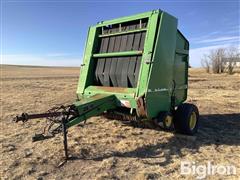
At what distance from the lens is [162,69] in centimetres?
529

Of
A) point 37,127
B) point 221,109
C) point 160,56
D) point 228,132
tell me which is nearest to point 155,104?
point 160,56

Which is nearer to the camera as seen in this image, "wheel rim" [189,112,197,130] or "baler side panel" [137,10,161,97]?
"baler side panel" [137,10,161,97]

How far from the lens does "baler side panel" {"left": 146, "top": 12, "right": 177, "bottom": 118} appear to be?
5074 millimetres

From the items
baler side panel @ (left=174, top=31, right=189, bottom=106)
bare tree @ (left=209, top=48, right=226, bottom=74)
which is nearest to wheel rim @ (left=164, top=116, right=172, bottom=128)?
baler side panel @ (left=174, top=31, right=189, bottom=106)

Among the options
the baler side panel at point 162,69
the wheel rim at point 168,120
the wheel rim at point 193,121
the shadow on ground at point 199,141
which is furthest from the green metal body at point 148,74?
the shadow on ground at point 199,141

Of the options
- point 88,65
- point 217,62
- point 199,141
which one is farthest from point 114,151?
point 217,62

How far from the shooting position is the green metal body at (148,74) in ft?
16.5

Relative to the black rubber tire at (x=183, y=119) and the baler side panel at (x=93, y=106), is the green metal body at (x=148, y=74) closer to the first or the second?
the baler side panel at (x=93, y=106)

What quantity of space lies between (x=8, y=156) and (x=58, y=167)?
1097 millimetres

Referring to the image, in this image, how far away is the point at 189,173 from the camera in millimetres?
4062

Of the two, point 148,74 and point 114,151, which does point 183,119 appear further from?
point 114,151

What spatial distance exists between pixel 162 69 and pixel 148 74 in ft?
1.34

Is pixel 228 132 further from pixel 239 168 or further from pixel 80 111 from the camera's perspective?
pixel 80 111

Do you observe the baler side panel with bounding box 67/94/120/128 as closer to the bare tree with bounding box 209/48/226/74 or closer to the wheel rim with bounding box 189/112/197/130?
the wheel rim with bounding box 189/112/197/130
